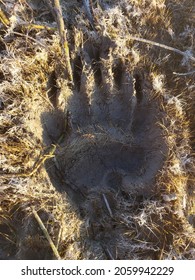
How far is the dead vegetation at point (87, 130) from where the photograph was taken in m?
2.31

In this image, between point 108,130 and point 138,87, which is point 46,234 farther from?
point 138,87

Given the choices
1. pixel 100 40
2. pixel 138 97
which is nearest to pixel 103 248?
pixel 138 97

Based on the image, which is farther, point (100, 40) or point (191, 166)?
point (100, 40)

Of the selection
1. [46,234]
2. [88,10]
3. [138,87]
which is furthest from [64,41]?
[46,234]

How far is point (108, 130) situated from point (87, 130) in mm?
182

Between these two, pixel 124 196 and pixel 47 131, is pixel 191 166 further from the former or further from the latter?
pixel 47 131

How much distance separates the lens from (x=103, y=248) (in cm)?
240

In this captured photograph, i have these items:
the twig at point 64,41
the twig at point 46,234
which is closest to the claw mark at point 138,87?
the twig at point 64,41

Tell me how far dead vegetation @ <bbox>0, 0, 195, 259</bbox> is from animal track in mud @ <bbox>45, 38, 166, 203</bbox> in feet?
0.06

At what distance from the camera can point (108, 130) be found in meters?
2.68

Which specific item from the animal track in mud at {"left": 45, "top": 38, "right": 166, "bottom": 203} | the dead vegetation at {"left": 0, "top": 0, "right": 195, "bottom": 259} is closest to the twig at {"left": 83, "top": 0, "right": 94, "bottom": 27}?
the dead vegetation at {"left": 0, "top": 0, "right": 195, "bottom": 259}
